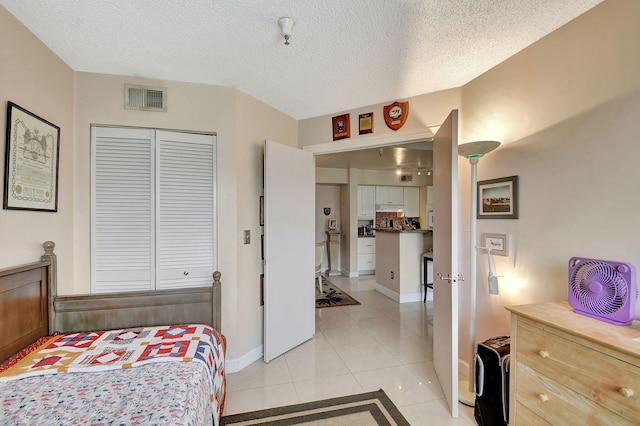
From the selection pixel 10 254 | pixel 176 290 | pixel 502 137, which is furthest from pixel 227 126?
pixel 502 137

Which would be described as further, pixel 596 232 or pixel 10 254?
pixel 10 254

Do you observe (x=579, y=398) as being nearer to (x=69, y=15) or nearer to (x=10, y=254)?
(x=10, y=254)

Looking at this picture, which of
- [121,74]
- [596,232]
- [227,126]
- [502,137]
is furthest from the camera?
[227,126]

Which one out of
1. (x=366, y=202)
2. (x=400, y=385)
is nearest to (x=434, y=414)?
(x=400, y=385)

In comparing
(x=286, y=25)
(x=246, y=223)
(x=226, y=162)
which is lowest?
(x=246, y=223)

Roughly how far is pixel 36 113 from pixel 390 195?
6.31 meters

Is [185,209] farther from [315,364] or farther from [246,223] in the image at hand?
[315,364]

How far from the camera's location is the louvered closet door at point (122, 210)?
224 cm

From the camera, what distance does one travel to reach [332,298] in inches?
186

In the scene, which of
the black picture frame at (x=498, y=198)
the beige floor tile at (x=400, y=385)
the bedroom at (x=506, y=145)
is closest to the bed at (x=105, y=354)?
the bedroom at (x=506, y=145)

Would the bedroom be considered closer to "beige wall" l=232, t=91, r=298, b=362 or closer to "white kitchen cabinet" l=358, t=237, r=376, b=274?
"beige wall" l=232, t=91, r=298, b=362

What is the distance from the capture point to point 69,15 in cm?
159

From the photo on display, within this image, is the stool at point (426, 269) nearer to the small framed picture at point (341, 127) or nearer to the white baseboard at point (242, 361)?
the small framed picture at point (341, 127)

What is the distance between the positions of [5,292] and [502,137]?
330 cm
